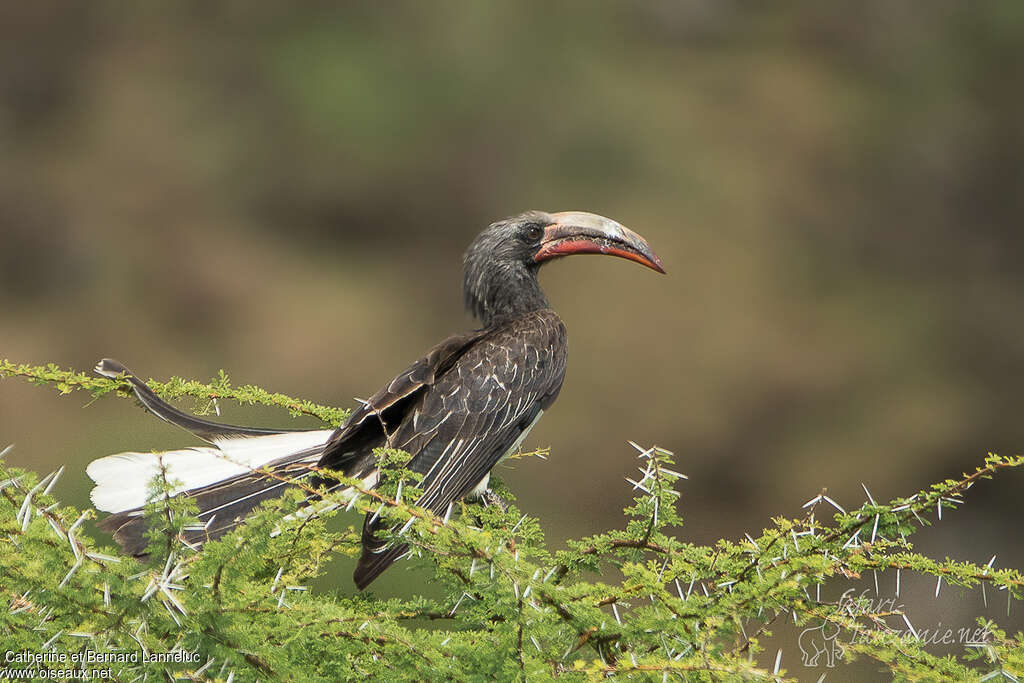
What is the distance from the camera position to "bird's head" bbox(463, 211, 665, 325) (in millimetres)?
3334

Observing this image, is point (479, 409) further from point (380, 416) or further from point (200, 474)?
point (200, 474)

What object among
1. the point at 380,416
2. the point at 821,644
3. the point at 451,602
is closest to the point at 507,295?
the point at 380,416

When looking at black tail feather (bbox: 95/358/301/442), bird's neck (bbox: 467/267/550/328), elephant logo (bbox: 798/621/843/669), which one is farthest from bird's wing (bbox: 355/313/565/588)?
elephant logo (bbox: 798/621/843/669)

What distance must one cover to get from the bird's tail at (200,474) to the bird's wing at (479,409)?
263 mm

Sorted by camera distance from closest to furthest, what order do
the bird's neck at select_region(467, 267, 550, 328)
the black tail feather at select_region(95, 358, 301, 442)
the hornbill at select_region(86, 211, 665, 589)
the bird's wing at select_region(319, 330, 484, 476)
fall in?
the hornbill at select_region(86, 211, 665, 589), the black tail feather at select_region(95, 358, 301, 442), the bird's wing at select_region(319, 330, 484, 476), the bird's neck at select_region(467, 267, 550, 328)

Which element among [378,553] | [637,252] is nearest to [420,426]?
[378,553]

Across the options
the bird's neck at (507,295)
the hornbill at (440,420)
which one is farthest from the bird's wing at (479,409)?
the bird's neck at (507,295)

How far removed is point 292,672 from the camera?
1.28 meters

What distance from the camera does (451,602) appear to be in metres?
1.58

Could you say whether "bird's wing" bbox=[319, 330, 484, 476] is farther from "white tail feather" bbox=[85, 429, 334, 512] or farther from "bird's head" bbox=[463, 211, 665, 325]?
"bird's head" bbox=[463, 211, 665, 325]

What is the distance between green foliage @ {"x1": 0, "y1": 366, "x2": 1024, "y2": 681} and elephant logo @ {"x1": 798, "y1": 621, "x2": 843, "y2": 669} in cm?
3

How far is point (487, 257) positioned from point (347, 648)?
210 centimetres

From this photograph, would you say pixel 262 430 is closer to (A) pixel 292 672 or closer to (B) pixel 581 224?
(B) pixel 581 224

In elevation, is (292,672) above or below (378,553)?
below
